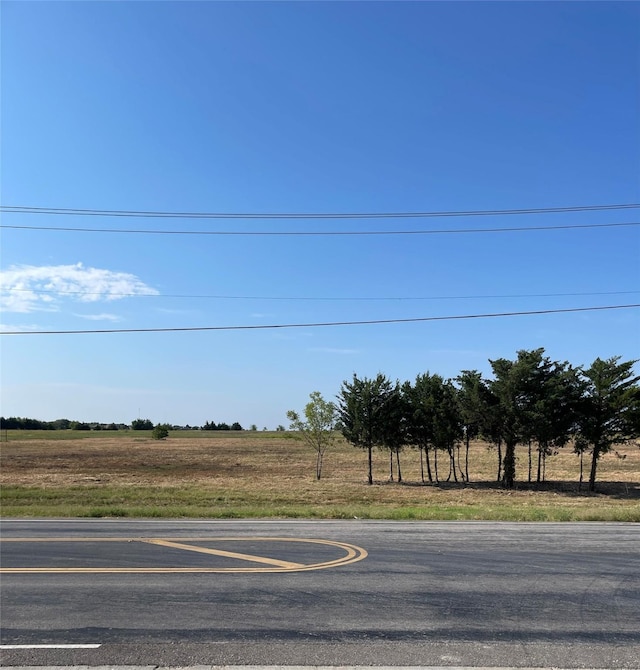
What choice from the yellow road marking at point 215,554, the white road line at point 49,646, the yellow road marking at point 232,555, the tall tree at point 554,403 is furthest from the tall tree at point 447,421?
the white road line at point 49,646

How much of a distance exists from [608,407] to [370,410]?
1393 centimetres

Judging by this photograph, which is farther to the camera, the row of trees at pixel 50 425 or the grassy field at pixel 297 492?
the row of trees at pixel 50 425

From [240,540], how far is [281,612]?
5213 mm

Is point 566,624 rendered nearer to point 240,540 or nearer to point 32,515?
point 240,540

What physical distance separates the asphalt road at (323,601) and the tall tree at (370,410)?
22.9 metres

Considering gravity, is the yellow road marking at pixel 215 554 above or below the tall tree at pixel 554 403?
below

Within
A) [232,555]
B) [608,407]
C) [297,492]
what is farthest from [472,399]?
[232,555]

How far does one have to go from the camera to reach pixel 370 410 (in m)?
34.8

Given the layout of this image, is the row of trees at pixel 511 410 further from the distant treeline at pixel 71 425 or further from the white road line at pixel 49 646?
the distant treeline at pixel 71 425

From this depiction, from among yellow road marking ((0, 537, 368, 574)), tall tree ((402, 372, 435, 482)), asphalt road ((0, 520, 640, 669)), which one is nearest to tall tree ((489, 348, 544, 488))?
tall tree ((402, 372, 435, 482))

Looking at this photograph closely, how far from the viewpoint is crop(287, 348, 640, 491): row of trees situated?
29.9 m

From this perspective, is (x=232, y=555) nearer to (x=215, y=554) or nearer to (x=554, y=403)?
(x=215, y=554)

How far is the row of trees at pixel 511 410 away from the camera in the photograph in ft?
98.2

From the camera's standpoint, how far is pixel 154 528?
1352 centimetres
